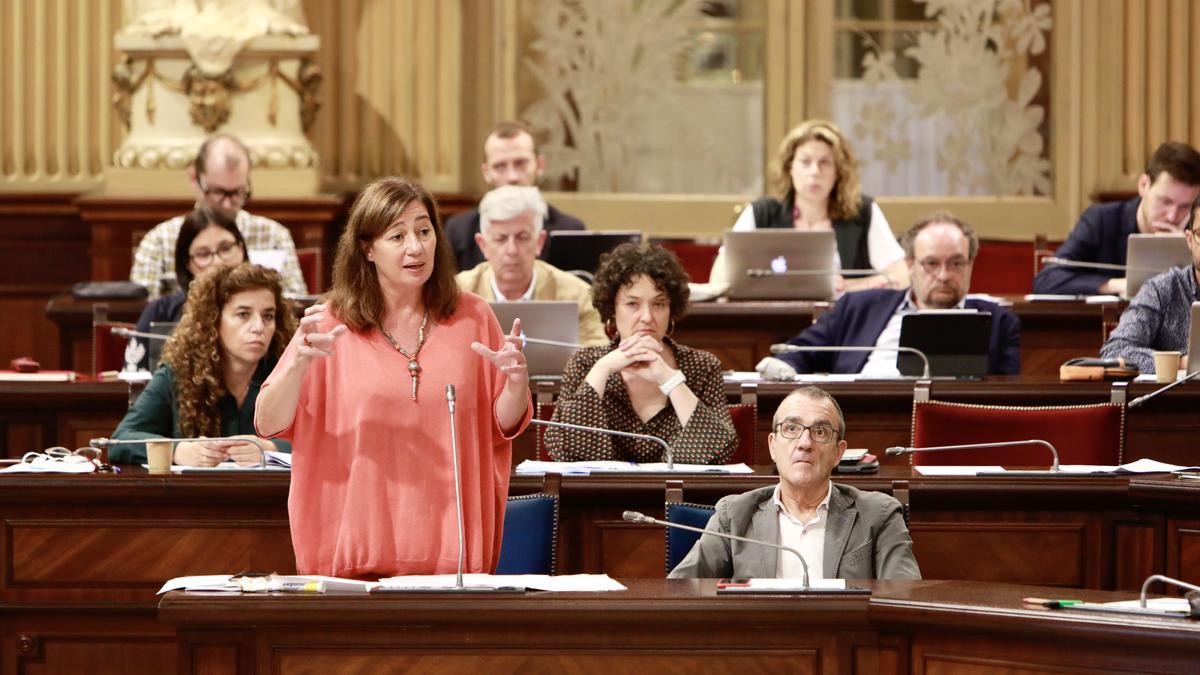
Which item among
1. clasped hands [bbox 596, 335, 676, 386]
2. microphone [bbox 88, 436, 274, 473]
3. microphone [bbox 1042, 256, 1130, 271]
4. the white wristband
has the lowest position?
microphone [bbox 88, 436, 274, 473]

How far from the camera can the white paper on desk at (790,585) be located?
2986mm

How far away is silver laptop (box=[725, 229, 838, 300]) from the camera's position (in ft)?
21.2

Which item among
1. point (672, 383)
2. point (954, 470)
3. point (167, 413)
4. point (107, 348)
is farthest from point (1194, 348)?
point (107, 348)

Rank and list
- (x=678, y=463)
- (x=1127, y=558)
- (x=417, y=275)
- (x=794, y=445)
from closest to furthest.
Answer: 1. (x=417, y=275)
2. (x=794, y=445)
3. (x=1127, y=558)
4. (x=678, y=463)

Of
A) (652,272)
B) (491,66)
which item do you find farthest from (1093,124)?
(652,272)

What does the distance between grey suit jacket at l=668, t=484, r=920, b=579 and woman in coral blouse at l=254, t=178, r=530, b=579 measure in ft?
1.41

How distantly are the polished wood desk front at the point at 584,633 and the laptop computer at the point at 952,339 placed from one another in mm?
2298

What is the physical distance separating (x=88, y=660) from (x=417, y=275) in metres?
1.37

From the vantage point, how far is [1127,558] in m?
3.95

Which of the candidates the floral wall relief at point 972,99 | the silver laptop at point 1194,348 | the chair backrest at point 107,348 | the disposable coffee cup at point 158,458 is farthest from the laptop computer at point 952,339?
the floral wall relief at point 972,99

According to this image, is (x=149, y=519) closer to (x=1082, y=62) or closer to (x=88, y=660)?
(x=88, y=660)

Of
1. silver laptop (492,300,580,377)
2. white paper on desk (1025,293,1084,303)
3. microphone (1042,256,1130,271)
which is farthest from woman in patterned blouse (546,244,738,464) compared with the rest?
microphone (1042,256,1130,271)

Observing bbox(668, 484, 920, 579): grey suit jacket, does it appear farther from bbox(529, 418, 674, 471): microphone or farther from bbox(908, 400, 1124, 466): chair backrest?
bbox(908, 400, 1124, 466): chair backrest

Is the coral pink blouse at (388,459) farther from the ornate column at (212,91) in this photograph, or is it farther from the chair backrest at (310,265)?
the ornate column at (212,91)
